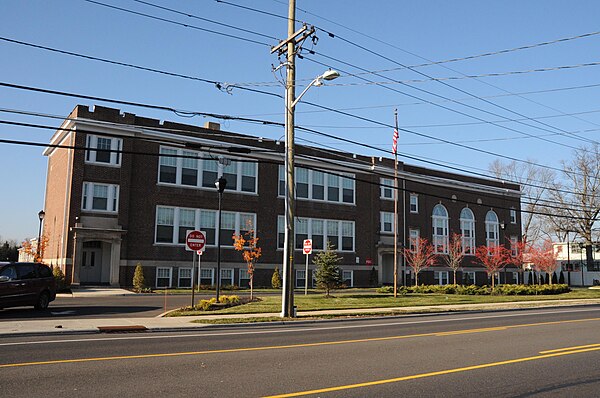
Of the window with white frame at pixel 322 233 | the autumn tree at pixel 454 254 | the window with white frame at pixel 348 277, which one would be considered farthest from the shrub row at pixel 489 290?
the autumn tree at pixel 454 254

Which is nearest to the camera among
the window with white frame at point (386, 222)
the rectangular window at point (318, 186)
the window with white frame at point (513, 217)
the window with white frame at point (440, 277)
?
the rectangular window at point (318, 186)

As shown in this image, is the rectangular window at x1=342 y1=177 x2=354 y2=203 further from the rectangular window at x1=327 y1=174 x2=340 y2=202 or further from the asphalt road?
the asphalt road

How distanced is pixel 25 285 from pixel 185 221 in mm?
20157

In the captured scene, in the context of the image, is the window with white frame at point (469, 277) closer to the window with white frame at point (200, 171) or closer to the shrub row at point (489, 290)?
the shrub row at point (489, 290)

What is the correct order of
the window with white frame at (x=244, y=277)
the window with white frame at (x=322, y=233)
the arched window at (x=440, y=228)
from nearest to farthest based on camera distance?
the window with white frame at (x=244, y=277), the window with white frame at (x=322, y=233), the arched window at (x=440, y=228)

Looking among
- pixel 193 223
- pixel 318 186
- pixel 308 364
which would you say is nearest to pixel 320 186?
pixel 318 186

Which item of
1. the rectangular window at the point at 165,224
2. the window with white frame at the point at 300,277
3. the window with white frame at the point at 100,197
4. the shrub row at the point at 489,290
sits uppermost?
the window with white frame at the point at 100,197

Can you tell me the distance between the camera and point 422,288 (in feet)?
133

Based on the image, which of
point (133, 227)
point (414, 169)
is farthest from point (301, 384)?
point (414, 169)

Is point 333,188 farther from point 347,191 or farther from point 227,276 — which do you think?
point 227,276

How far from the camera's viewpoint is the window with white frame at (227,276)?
40594 millimetres

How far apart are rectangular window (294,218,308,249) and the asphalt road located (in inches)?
1194

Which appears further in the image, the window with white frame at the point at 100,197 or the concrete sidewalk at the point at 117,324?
the window with white frame at the point at 100,197

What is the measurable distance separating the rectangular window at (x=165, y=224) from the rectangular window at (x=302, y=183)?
36.7ft
